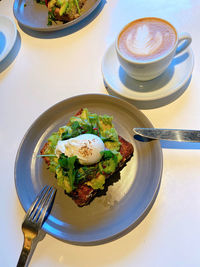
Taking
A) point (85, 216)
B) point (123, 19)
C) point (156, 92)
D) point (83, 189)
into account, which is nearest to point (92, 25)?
point (123, 19)

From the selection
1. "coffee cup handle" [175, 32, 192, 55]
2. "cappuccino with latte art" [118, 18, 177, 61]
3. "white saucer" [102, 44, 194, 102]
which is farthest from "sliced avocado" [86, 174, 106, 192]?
"coffee cup handle" [175, 32, 192, 55]

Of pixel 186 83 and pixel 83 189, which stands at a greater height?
pixel 186 83

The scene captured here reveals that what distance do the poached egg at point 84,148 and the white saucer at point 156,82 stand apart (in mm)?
335

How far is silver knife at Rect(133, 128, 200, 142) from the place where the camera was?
1015 millimetres

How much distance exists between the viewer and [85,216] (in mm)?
959

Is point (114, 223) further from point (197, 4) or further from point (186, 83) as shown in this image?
point (197, 4)

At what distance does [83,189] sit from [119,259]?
0.99 feet

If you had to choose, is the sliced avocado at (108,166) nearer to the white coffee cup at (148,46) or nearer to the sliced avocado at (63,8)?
the white coffee cup at (148,46)

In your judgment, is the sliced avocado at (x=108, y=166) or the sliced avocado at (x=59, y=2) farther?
the sliced avocado at (x=59, y=2)

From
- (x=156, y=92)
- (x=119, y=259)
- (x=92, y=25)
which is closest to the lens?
(x=119, y=259)

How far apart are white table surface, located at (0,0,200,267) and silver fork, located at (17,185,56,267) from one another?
0.18 ft

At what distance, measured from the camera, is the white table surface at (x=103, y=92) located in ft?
2.99

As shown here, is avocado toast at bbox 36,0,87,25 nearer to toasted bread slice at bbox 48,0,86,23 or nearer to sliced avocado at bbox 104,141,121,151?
toasted bread slice at bbox 48,0,86,23

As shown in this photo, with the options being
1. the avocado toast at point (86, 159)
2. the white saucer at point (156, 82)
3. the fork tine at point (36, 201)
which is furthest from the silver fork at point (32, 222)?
the white saucer at point (156, 82)
